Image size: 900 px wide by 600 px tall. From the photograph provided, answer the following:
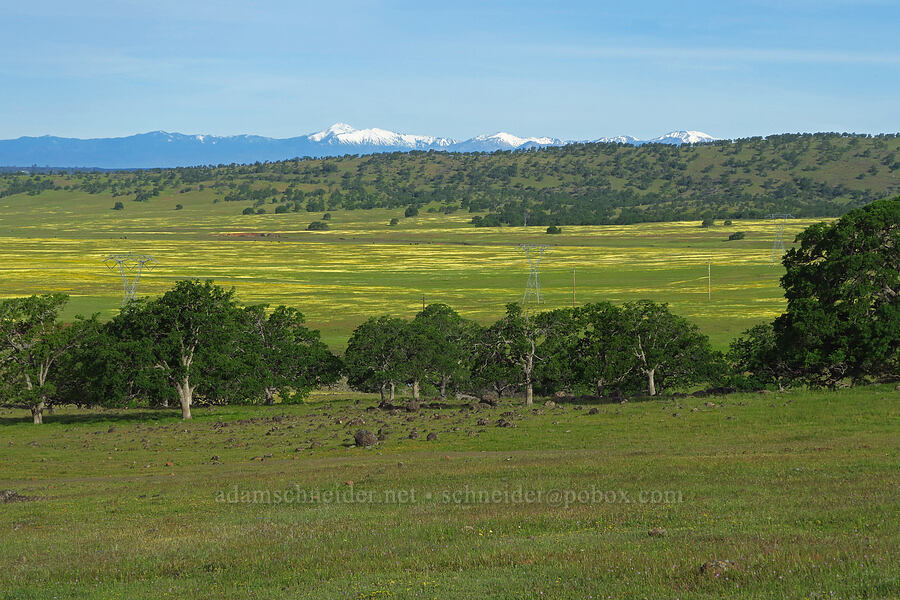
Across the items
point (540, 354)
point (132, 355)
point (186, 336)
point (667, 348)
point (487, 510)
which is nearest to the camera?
point (487, 510)

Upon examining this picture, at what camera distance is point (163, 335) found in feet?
166

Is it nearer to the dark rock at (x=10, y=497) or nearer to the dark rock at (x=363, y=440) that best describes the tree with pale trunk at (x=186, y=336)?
the dark rock at (x=363, y=440)

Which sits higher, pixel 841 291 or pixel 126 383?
pixel 841 291

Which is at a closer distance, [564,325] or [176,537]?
[176,537]

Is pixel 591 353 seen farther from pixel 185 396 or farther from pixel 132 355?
pixel 132 355

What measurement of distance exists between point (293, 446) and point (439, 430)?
6.53m

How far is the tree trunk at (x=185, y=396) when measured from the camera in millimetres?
49688

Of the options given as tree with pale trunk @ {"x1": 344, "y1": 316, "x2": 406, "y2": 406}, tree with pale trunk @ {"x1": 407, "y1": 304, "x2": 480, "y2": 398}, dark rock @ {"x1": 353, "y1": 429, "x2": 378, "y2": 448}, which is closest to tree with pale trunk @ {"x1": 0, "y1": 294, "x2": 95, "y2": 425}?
tree with pale trunk @ {"x1": 344, "y1": 316, "x2": 406, "y2": 406}

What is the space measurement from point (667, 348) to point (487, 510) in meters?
33.3

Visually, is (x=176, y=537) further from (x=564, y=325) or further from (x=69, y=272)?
(x=69, y=272)

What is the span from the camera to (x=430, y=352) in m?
53.2

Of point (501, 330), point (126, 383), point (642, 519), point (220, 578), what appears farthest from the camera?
point (501, 330)

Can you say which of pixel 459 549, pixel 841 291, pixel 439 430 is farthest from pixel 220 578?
pixel 841 291

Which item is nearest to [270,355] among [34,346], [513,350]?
[34,346]
